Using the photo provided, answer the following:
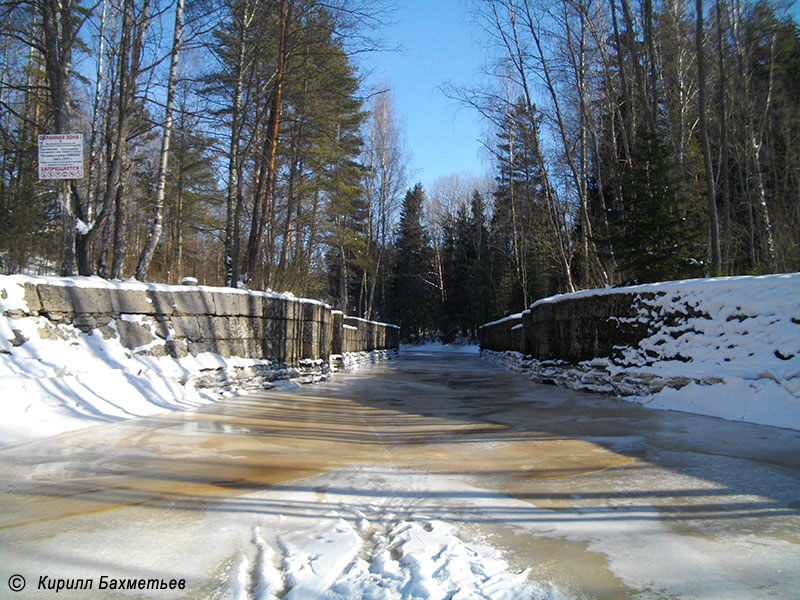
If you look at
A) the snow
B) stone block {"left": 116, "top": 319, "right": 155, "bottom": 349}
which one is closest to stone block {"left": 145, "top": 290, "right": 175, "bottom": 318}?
the snow

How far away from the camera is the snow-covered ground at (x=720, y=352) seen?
4941 mm

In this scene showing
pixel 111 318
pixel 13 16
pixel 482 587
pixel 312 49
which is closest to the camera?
pixel 482 587

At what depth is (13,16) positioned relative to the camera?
757 centimetres

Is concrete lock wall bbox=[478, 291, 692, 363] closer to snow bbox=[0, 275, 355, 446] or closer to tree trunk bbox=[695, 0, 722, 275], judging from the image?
tree trunk bbox=[695, 0, 722, 275]

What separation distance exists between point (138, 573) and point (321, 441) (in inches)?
101

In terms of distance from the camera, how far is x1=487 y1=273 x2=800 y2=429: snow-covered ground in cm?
494

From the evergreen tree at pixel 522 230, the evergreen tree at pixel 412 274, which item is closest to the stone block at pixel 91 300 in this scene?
the evergreen tree at pixel 522 230

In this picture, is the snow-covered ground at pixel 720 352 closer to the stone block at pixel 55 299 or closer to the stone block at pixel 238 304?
the stone block at pixel 238 304

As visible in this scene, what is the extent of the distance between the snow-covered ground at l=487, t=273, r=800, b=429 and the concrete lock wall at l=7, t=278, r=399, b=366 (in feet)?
19.0

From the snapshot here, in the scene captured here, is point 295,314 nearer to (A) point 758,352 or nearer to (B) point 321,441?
(B) point 321,441

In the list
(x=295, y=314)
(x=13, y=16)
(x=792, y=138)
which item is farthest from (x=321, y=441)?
(x=792, y=138)

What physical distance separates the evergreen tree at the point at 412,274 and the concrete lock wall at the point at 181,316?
33.5 m

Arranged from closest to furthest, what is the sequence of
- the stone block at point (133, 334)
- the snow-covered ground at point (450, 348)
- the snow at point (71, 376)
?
the snow at point (71, 376), the stone block at point (133, 334), the snow-covered ground at point (450, 348)

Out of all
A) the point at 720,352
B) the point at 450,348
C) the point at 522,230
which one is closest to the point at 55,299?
the point at 720,352
